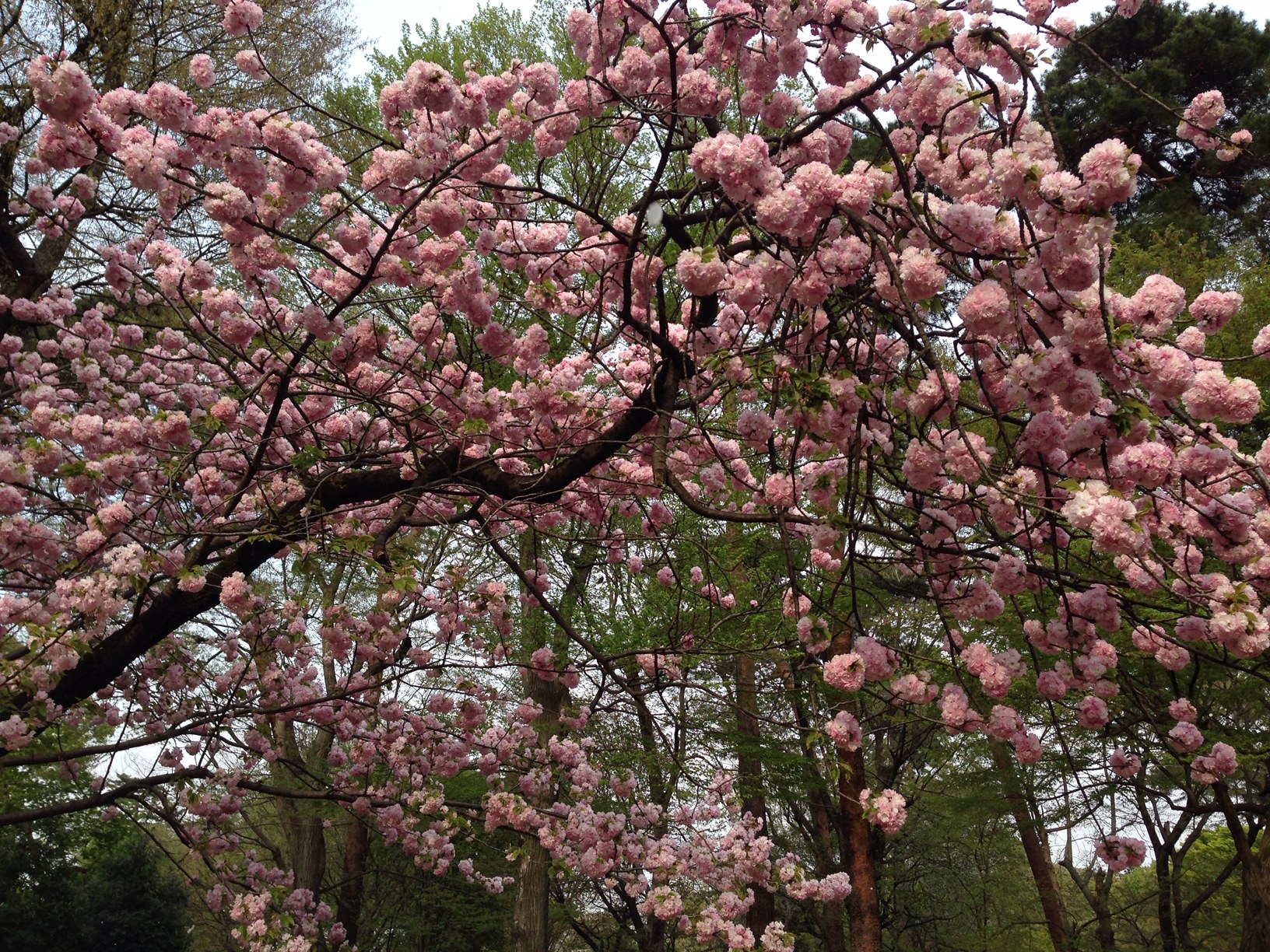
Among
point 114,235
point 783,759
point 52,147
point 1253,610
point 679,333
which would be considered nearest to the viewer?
point 1253,610

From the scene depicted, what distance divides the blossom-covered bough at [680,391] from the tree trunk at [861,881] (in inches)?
194

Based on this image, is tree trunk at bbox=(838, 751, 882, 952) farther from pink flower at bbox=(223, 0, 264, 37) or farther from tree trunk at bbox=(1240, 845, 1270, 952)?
pink flower at bbox=(223, 0, 264, 37)

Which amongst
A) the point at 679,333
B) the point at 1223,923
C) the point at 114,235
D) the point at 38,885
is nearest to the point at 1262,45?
the point at 1223,923

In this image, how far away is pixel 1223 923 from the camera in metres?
11.8

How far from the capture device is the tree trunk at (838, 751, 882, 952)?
1080 centimetres

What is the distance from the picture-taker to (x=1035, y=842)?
1242 centimetres

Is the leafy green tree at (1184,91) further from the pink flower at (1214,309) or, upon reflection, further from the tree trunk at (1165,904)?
the pink flower at (1214,309)

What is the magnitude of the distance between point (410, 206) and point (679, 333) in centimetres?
194

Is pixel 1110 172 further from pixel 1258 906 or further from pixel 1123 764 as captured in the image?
pixel 1258 906

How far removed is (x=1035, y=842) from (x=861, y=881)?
321 centimetres

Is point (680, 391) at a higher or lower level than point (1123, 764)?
higher

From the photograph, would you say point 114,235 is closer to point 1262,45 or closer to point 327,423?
point 327,423

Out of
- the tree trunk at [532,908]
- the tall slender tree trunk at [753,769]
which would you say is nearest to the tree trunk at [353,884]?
the tree trunk at [532,908]

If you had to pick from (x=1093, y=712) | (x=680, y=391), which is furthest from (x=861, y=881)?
(x=680, y=391)
